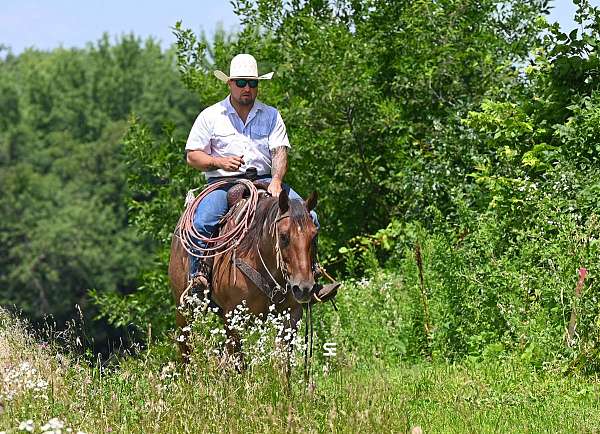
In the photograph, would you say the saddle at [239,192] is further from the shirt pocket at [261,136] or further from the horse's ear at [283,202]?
the horse's ear at [283,202]

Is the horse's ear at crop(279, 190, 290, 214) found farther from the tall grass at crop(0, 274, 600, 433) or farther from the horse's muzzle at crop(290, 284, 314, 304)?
the tall grass at crop(0, 274, 600, 433)

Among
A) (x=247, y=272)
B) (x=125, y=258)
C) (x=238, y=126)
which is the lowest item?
(x=125, y=258)

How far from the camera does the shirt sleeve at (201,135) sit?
10.9 metres

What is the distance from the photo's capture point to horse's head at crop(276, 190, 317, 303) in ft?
30.3

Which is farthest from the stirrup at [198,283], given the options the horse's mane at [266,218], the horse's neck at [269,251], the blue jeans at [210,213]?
the horse's neck at [269,251]

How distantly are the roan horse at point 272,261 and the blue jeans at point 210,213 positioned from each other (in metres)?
0.12

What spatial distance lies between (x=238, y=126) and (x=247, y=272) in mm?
1638

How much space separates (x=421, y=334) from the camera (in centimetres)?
1295

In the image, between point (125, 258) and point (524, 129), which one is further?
point (125, 258)

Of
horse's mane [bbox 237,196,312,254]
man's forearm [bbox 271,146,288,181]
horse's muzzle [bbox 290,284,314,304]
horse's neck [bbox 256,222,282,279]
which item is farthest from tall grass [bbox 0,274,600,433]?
man's forearm [bbox 271,146,288,181]

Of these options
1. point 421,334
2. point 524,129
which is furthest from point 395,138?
point 421,334

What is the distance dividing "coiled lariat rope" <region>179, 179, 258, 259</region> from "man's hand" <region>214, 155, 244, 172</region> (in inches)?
4.9

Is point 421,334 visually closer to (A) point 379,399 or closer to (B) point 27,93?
(A) point 379,399

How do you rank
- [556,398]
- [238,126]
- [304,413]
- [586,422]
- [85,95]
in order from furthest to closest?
[85,95]
[238,126]
[556,398]
[586,422]
[304,413]
